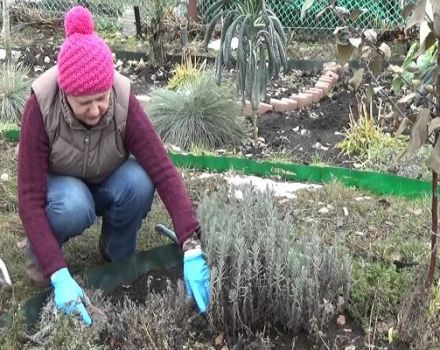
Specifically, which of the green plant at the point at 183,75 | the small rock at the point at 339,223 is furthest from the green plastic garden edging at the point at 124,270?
the green plant at the point at 183,75

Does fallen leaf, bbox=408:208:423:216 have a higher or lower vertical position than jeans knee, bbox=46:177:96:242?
lower

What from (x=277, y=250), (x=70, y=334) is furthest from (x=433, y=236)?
(x=70, y=334)

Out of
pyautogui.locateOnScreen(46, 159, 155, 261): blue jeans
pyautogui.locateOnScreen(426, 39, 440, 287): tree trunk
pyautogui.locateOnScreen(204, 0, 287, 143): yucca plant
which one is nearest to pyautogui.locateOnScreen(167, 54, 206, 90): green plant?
pyautogui.locateOnScreen(204, 0, 287, 143): yucca plant

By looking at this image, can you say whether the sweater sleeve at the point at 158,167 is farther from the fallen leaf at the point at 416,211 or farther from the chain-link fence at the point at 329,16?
the chain-link fence at the point at 329,16

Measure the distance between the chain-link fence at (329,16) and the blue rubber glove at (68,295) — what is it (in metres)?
5.19

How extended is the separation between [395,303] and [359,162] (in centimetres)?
197

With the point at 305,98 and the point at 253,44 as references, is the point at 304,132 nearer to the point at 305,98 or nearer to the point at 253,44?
the point at 305,98

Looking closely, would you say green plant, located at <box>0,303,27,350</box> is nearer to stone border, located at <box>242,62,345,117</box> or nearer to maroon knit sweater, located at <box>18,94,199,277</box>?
maroon knit sweater, located at <box>18,94,199,277</box>

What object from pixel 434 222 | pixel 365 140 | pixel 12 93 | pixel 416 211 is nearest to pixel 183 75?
pixel 12 93

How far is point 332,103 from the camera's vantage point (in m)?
5.87

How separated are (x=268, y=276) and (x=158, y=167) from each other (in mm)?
676

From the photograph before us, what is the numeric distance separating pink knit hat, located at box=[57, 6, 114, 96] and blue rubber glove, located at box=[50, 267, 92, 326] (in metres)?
0.67

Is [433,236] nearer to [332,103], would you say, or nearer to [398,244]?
[398,244]

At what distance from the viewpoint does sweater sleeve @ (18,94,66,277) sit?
113 inches
